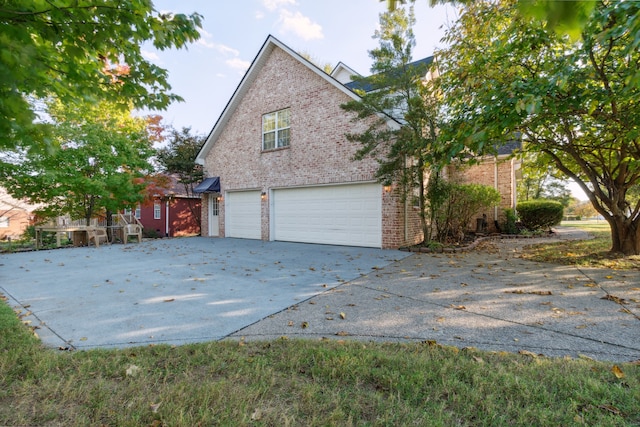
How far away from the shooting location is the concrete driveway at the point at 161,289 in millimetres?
3488

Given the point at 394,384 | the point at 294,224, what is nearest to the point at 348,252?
the point at 294,224

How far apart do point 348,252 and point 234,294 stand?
5035 millimetres

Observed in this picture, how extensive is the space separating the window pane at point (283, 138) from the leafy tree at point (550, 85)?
20.5 feet

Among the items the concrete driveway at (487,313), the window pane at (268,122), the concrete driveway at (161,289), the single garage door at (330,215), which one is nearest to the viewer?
the concrete driveway at (487,313)

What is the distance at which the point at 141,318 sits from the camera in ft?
12.6

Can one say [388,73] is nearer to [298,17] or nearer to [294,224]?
[298,17]

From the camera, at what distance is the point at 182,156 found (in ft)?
58.1

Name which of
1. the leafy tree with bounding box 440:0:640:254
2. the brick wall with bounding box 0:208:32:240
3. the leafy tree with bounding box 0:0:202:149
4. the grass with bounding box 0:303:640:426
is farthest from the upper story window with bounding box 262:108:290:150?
the brick wall with bounding box 0:208:32:240

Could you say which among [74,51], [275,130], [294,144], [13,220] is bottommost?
[13,220]

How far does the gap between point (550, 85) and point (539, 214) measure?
12.7m

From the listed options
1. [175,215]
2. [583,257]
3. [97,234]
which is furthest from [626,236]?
[175,215]

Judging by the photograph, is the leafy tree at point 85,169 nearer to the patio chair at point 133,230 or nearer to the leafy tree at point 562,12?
the patio chair at point 133,230

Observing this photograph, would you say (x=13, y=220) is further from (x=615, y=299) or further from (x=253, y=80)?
(x=615, y=299)

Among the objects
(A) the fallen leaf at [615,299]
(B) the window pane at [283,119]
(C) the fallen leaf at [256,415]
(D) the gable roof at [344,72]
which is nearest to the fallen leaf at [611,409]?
(C) the fallen leaf at [256,415]
